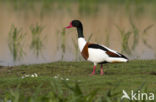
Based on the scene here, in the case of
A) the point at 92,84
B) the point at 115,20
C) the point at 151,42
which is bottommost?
the point at 92,84

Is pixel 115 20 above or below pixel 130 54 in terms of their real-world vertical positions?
above

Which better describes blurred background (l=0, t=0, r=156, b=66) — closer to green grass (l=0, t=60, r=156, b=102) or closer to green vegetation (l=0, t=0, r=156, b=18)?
green vegetation (l=0, t=0, r=156, b=18)

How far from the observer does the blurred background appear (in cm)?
1252

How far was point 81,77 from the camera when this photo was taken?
8609 mm

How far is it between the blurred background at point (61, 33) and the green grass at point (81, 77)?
1029 millimetres

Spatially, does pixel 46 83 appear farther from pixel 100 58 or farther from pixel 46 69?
pixel 46 69

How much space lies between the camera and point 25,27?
17.5 metres

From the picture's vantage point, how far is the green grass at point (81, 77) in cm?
725

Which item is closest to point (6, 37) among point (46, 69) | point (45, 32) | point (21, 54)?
point (45, 32)

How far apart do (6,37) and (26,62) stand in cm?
384

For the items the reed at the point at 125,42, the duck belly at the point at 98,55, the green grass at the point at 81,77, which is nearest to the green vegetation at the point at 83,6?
the reed at the point at 125,42

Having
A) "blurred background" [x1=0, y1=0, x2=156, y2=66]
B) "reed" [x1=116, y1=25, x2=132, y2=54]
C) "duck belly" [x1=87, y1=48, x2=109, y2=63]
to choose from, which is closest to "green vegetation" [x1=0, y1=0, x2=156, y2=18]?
"blurred background" [x1=0, y1=0, x2=156, y2=66]

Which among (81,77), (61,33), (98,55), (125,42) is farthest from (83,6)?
(81,77)

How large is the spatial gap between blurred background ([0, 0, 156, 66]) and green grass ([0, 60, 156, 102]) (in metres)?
1.03
